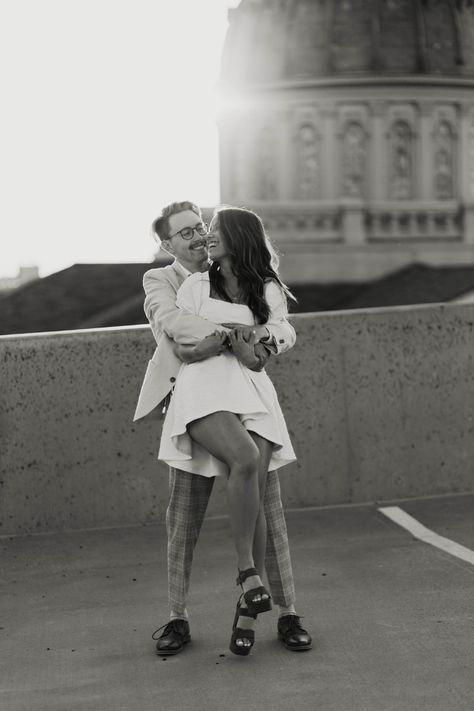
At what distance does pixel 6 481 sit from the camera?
322 inches

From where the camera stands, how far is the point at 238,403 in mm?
5191

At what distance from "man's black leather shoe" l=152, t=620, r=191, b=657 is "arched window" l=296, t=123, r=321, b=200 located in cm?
5258

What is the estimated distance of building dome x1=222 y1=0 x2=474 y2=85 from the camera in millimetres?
57219

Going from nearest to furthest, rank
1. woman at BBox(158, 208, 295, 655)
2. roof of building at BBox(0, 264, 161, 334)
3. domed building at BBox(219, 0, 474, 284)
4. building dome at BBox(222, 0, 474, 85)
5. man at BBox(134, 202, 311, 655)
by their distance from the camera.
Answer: woman at BBox(158, 208, 295, 655)
man at BBox(134, 202, 311, 655)
roof of building at BBox(0, 264, 161, 334)
domed building at BBox(219, 0, 474, 284)
building dome at BBox(222, 0, 474, 85)

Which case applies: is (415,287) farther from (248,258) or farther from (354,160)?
(248,258)

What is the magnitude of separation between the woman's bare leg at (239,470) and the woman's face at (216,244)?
23.2 inches

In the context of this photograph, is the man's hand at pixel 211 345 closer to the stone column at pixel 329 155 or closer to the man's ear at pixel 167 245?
the man's ear at pixel 167 245

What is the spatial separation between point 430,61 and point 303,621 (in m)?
53.5

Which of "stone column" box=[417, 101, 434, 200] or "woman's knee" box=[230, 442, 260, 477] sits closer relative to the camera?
"woman's knee" box=[230, 442, 260, 477]

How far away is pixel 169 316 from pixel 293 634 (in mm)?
1225

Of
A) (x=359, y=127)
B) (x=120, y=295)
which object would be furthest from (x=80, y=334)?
(x=359, y=127)

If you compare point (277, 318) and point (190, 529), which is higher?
point (277, 318)

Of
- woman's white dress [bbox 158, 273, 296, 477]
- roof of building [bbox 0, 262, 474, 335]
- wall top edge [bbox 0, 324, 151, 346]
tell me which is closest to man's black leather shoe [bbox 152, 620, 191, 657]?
woman's white dress [bbox 158, 273, 296, 477]

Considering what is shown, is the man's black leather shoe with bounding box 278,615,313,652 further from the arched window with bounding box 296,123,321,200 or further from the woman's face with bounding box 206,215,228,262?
the arched window with bounding box 296,123,321,200
